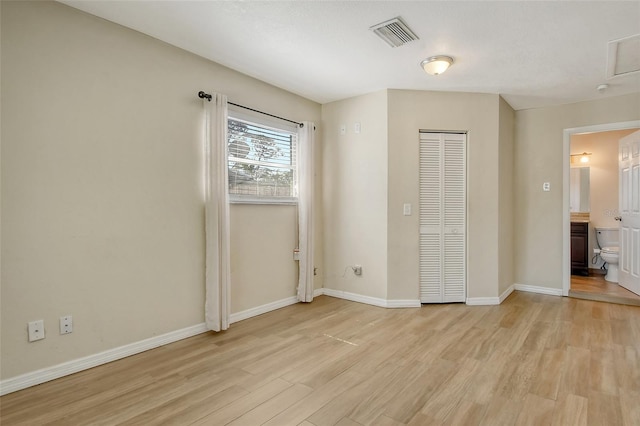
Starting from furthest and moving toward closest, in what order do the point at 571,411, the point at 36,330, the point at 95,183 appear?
the point at 95,183 → the point at 36,330 → the point at 571,411

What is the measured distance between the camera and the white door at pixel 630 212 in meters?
4.06

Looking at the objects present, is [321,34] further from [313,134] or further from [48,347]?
[48,347]

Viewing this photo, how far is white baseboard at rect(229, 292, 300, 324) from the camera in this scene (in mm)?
3375

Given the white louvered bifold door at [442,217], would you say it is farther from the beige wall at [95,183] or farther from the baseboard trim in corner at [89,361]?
the baseboard trim in corner at [89,361]

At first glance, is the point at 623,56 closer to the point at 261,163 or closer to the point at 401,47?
the point at 401,47

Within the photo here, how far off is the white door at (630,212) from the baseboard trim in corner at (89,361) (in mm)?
5218

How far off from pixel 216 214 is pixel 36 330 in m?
1.45

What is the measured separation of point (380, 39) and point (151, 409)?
3.04m

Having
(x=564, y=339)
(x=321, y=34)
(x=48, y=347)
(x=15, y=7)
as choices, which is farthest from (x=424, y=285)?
(x=15, y=7)

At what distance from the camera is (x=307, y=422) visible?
1.78 metres

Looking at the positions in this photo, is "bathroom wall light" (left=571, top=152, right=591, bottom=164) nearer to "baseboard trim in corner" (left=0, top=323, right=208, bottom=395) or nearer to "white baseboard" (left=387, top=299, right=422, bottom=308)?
"white baseboard" (left=387, top=299, right=422, bottom=308)

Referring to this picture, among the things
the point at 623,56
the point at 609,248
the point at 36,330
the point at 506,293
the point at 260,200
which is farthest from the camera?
the point at 609,248

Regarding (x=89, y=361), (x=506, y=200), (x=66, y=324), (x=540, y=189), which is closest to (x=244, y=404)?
(x=89, y=361)

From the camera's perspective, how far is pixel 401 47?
2.82 m
